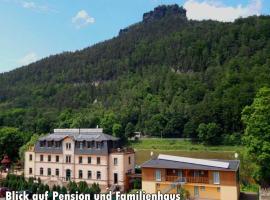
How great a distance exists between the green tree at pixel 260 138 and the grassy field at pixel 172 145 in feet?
169

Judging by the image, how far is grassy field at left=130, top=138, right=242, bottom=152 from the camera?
93.7 metres

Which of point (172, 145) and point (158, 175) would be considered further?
point (172, 145)

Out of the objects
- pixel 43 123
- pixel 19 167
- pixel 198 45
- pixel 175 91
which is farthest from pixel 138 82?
pixel 19 167

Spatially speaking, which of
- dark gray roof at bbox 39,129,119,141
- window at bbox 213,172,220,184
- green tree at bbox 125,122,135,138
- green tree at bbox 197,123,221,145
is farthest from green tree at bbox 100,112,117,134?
window at bbox 213,172,220,184


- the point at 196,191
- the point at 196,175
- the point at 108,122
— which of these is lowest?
the point at 196,191

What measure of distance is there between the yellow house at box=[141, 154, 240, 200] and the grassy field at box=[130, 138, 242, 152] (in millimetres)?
52717

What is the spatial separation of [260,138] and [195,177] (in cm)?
743

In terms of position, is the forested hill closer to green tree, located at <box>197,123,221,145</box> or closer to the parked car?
green tree, located at <box>197,123,221,145</box>

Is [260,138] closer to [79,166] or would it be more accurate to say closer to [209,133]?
[79,166]

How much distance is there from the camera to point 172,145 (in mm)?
101250

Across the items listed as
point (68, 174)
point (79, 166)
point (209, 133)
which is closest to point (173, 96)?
point (209, 133)

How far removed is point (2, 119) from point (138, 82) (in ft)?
202

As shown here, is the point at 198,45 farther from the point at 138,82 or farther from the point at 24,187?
the point at 24,187

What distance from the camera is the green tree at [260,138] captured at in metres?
37.4
